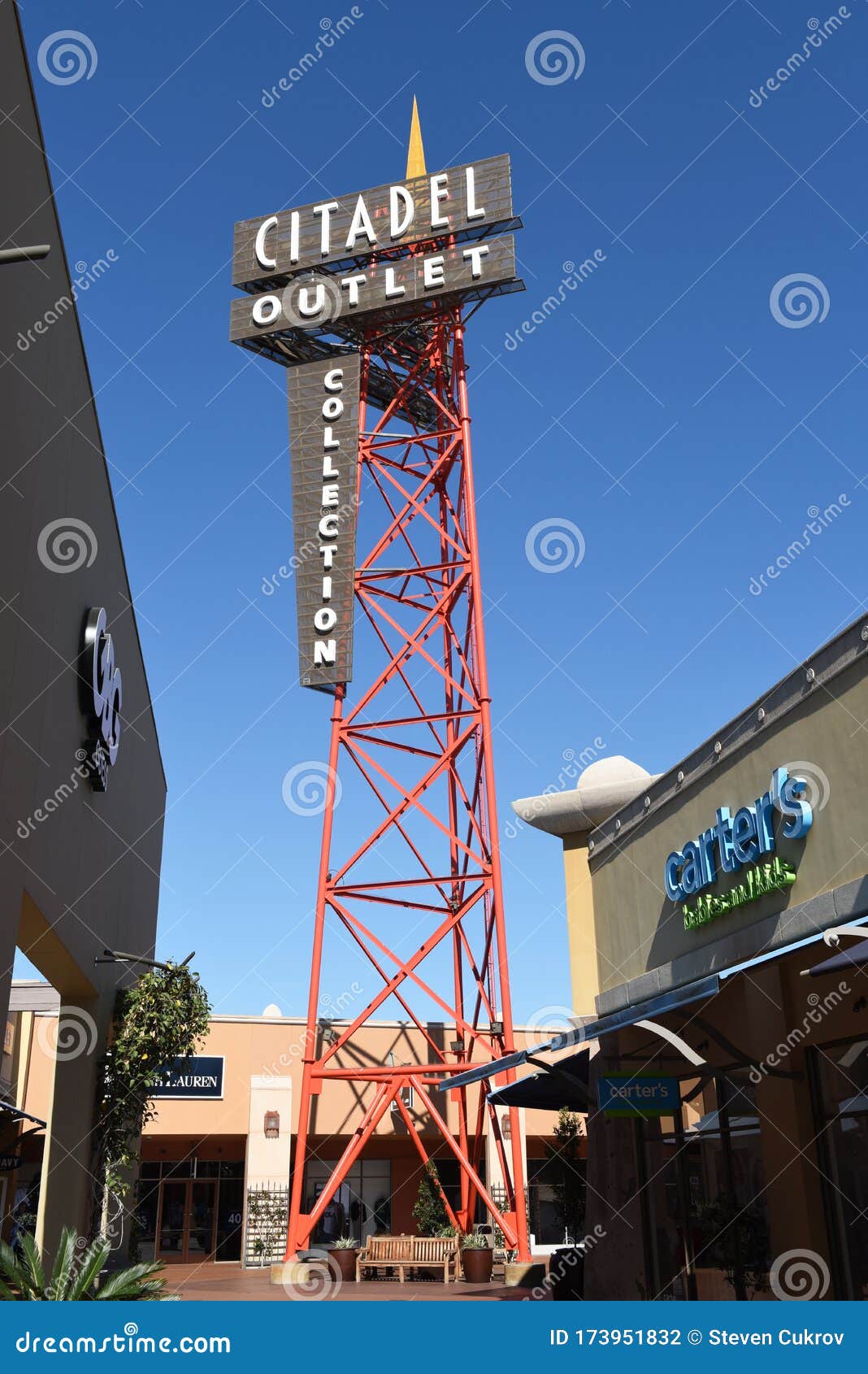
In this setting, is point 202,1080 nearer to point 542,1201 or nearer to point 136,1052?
point 542,1201

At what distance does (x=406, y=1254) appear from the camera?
22594 millimetres

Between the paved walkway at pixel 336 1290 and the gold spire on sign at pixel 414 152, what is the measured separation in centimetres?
2467

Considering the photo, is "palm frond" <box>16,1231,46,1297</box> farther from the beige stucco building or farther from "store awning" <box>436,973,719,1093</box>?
the beige stucco building

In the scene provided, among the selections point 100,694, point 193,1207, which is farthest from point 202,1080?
point 100,694

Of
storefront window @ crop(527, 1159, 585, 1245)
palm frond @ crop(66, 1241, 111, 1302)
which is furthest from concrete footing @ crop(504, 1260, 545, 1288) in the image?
storefront window @ crop(527, 1159, 585, 1245)

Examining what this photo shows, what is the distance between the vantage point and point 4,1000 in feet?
33.1

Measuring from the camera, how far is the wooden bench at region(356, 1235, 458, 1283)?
880 inches

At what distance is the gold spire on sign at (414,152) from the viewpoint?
2950 cm

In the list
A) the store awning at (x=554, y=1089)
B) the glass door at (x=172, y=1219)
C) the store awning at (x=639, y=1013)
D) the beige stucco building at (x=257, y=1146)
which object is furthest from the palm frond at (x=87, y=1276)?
the glass door at (x=172, y=1219)

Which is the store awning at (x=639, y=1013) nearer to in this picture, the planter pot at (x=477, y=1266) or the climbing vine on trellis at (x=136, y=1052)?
the climbing vine on trellis at (x=136, y=1052)

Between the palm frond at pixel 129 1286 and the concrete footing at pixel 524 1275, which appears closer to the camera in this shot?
the palm frond at pixel 129 1286

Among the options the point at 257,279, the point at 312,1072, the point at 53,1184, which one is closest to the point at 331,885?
the point at 312,1072

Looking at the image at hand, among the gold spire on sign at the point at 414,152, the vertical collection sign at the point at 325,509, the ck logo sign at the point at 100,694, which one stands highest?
the gold spire on sign at the point at 414,152
